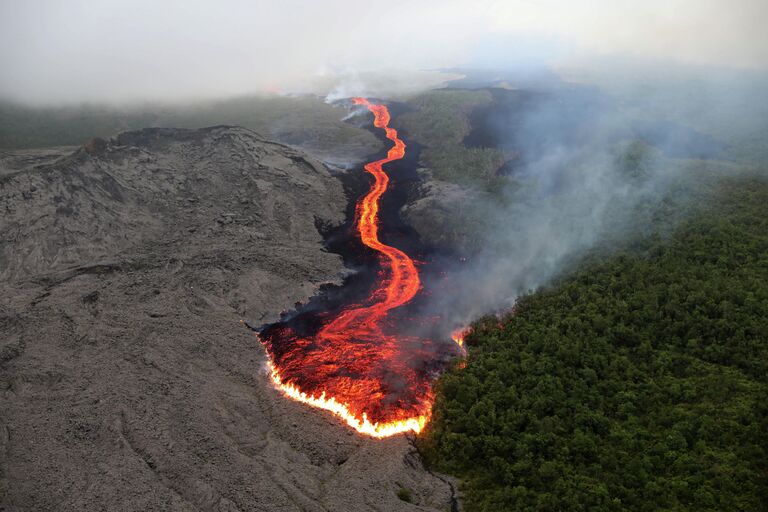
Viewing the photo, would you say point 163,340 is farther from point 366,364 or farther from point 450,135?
point 450,135

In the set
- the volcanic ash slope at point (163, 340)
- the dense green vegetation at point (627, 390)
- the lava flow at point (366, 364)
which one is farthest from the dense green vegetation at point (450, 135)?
the dense green vegetation at point (627, 390)

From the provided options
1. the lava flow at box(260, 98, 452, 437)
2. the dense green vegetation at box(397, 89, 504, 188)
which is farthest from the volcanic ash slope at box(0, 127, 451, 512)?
the dense green vegetation at box(397, 89, 504, 188)

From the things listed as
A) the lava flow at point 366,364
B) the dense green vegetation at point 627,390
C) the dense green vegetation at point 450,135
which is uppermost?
the dense green vegetation at point 450,135

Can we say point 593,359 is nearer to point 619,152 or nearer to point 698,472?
point 698,472

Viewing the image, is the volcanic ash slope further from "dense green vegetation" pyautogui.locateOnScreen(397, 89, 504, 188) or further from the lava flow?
"dense green vegetation" pyautogui.locateOnScreen(397, 89, 504, 188)

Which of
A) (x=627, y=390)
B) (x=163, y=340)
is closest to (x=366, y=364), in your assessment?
(x=163, y=340)

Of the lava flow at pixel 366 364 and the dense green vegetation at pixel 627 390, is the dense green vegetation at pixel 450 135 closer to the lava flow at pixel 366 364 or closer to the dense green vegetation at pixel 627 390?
the lava flow at pixel 366 364
